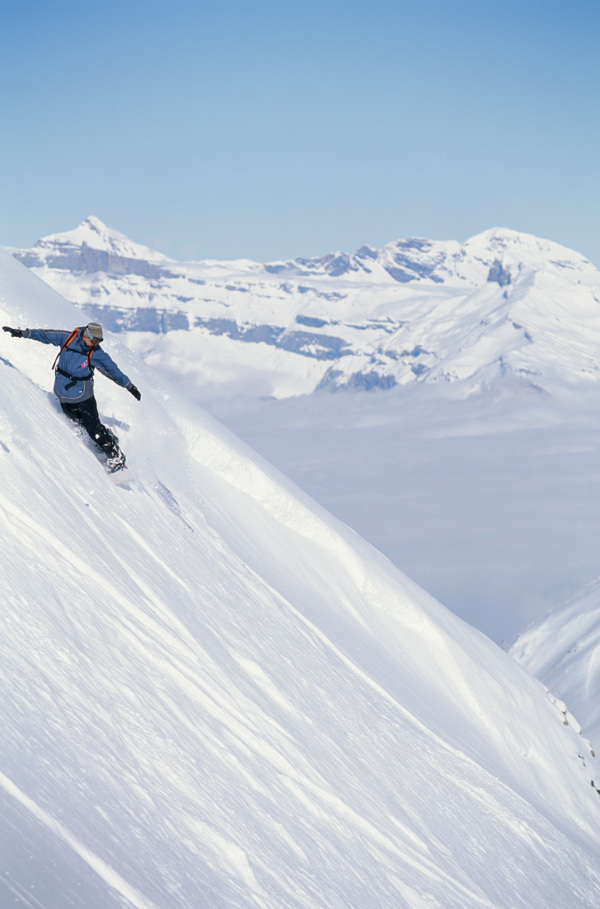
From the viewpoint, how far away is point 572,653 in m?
95.6

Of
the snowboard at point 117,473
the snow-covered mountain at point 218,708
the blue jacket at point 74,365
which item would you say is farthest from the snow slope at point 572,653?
the blue jacket at point 74,365

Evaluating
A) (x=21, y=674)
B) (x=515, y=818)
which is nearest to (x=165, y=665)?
(x=21, y=674)

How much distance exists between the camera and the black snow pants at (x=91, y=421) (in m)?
12.0

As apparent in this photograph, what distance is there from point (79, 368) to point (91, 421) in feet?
2.83

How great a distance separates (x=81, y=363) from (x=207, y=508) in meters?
6.13

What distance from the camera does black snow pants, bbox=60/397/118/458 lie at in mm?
12023

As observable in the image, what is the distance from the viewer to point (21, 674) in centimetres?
663

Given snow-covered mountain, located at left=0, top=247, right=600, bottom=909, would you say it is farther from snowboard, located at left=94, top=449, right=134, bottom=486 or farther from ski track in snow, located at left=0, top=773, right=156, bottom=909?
snowboard, located at left=94, top=449, right=134, bottom=486

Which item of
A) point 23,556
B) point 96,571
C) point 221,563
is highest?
point 23,556

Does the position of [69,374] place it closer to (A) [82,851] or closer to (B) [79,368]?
(B) [79,368]

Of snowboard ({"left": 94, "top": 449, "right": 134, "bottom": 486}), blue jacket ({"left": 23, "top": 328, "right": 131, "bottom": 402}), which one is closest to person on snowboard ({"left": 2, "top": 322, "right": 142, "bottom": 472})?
blue jacket ({"left": 23, "top": 328, "right": 131, "bottom": 402})

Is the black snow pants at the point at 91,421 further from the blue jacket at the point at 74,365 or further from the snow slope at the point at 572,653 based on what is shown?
the snow slope at the point at 572,653

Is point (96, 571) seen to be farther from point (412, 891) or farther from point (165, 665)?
point (412, 891)

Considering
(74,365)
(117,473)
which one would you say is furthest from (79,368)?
(117,473)
